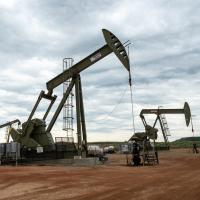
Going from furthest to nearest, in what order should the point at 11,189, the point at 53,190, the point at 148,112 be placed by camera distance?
the point at 148,112 → the point at 11,189 → the point at 53,190

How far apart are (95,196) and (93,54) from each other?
16.9 m

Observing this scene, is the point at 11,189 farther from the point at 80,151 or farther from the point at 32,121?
the point at 32,121

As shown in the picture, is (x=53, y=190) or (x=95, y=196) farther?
(x=53, y=190)

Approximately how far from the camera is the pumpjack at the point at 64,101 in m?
24.3

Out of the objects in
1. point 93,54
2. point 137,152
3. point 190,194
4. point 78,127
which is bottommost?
point 190,194

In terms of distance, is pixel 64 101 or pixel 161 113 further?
pixel 161 113

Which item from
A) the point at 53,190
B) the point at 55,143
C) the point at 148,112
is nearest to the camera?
the point at 53,190

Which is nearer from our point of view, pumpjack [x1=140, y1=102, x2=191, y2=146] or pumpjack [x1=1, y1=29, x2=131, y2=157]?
pumpjack [x1=1, y1=29, x2=131, y2=157]

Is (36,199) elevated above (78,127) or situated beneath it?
situated beneath

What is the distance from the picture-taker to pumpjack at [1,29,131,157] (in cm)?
2428

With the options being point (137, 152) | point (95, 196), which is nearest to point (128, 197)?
point (95, 196)

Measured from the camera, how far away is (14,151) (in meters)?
28.3

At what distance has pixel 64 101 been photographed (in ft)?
87.4

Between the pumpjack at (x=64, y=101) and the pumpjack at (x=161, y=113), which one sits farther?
the pumpjack at (x=161, y=113)
